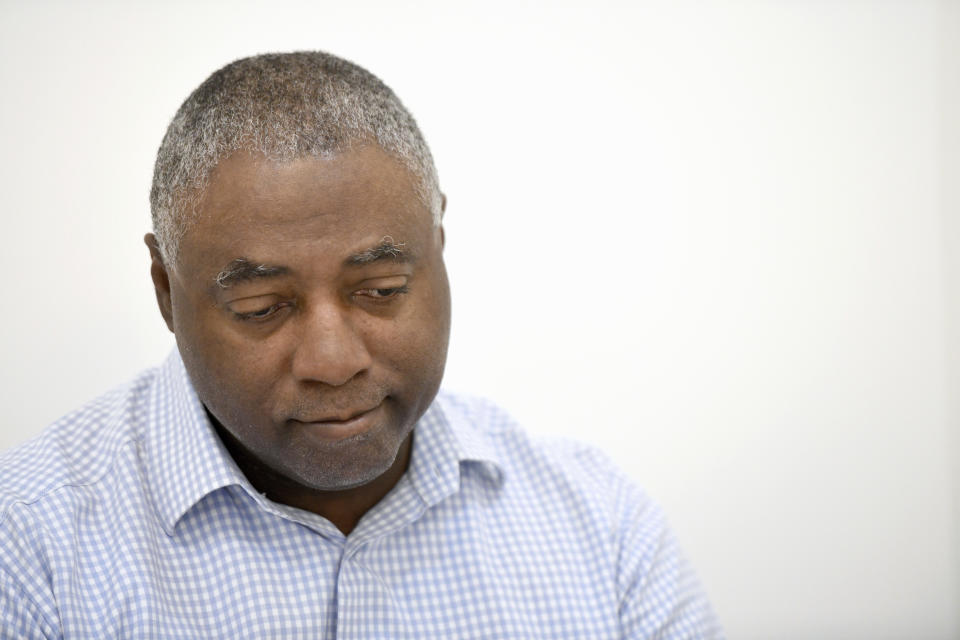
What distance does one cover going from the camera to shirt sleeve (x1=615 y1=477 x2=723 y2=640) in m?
1.31

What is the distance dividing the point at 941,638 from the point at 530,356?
3.58ft

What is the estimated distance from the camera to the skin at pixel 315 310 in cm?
105

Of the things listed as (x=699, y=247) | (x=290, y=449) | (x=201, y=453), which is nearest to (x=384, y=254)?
(x=290, y=449)

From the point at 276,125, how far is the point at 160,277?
28 cm

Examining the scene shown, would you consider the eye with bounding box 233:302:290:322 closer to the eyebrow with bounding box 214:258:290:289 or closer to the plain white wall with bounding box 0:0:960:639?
the eyebrow with bounding box 214:258:290:289

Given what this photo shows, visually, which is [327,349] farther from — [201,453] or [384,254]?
[201,453]

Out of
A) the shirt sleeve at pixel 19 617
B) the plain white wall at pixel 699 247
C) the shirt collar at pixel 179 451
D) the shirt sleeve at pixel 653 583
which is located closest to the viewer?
the shirt sleeve at pixel 19 617

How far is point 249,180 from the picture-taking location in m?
1.05

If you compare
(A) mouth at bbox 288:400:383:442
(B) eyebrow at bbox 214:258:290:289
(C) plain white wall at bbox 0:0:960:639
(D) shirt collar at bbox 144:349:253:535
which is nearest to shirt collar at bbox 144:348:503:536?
(D) shirt collar at bbox 144:349:253:535

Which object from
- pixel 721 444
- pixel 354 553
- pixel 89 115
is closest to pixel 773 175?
pixel 721 444

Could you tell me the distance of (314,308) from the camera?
106 cm

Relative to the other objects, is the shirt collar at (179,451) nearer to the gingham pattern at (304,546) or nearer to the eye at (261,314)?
the gingham pattern at (304,546)

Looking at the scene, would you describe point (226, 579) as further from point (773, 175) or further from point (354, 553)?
point (773, 175)

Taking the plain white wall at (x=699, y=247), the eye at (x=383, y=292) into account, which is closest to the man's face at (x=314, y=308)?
the eye at (x=383, y=292)
